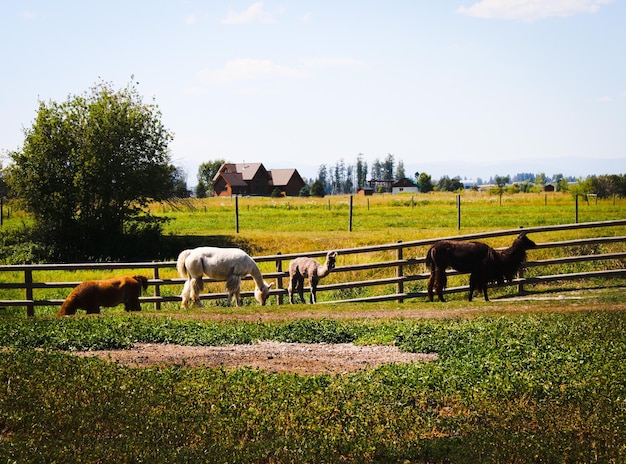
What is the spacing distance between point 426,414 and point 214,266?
11.3 meters

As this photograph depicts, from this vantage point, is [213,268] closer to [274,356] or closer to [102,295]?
[102,295]

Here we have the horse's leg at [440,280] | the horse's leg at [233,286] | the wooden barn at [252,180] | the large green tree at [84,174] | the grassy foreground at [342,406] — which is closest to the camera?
the grassy foreground at [342,406]

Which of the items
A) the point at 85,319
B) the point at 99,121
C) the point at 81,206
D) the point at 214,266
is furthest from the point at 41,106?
the point at 85,319

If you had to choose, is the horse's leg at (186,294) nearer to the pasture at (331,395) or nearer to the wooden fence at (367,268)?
the wooden fence at (367,268)

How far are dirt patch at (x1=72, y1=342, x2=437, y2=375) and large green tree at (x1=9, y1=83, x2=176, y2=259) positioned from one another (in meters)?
24.8

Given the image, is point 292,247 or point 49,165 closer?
point 292,247

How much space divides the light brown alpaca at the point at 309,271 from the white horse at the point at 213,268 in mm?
1045

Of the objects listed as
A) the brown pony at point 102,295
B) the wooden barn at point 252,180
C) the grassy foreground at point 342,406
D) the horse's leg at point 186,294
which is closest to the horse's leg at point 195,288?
the horse's leg at point 186,294

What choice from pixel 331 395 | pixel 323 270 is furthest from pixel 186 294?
pixel 331 395

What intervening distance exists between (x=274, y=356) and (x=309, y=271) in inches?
320

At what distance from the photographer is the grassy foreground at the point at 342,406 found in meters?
7.72

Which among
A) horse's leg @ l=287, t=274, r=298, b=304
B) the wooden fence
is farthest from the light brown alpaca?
the wooden fence

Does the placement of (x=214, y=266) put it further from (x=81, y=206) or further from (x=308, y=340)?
(x=81, y=206)

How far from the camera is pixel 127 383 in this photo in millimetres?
9992
